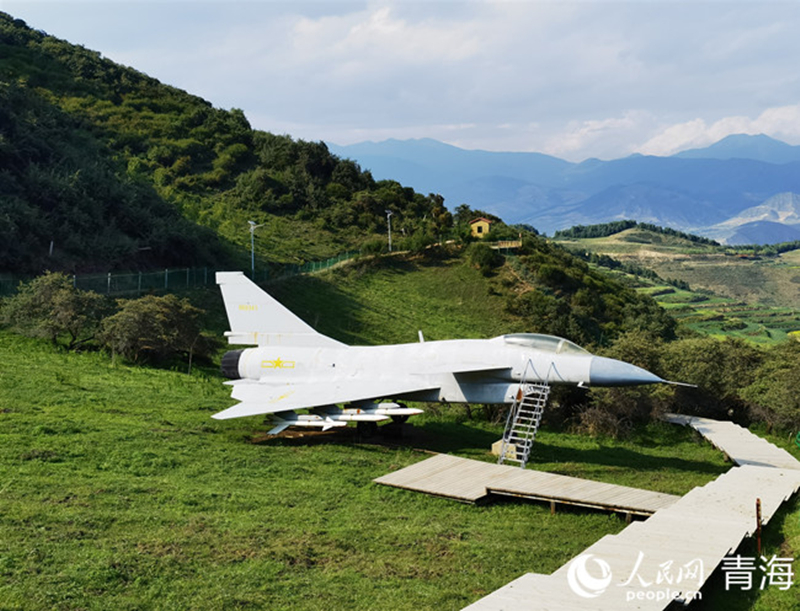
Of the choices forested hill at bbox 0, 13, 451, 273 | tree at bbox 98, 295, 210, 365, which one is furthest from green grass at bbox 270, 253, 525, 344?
tree at bbox 98, 295, 210, 365

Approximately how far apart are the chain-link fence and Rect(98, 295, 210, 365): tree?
749 cm

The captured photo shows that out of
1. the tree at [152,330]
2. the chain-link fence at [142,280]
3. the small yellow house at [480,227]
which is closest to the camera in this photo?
the tree at [152,330]

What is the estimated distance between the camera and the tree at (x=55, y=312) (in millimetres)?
29484

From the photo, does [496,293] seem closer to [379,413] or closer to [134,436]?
[379,413]

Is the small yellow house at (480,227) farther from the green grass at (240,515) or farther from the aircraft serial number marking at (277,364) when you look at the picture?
the aircraft serial number marking at (277,364)

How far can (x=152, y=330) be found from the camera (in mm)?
29172

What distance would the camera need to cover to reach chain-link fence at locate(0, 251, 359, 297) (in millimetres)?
39000

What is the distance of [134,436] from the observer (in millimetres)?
17578

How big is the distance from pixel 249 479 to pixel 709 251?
8075 inches

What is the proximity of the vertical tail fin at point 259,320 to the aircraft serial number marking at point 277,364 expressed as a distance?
0.91m

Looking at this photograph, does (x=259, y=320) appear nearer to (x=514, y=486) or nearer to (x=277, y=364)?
(x=277, y=364)

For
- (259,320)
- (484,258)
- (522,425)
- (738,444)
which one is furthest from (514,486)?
(484,258)

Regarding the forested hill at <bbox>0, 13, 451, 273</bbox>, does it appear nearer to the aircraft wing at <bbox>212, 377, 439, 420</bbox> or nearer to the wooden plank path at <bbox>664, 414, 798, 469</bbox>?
the aircraft wing at <bbox>212, 377, 439, 420</bbox>

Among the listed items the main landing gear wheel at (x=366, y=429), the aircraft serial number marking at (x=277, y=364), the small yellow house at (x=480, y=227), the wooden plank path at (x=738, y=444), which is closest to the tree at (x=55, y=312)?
the aircraft serial number marking at (x=277, y=364)
